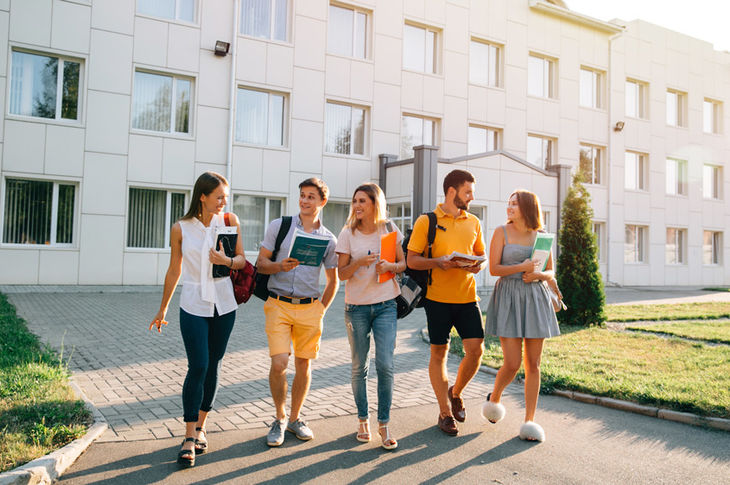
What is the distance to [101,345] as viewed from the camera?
7684 mm

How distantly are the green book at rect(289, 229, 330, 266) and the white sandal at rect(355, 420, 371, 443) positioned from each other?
1.30 meters

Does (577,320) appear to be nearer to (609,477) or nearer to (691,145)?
(609,477)

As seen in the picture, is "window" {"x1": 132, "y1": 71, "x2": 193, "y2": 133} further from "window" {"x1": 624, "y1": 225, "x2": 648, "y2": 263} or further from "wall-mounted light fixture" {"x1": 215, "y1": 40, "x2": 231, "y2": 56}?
"window" {"x1": 624, "y1": 225, "x2": 648, "y2": 263}

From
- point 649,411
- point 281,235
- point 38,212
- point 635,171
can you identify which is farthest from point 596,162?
point 281,235

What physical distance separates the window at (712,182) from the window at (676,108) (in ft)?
9.47

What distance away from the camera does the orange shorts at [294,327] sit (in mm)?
4359

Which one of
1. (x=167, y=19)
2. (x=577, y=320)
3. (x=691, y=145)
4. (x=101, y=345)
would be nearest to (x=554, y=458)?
(x=101, y=345)

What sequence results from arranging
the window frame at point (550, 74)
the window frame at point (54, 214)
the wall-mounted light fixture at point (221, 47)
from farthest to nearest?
the window frame at point (550, 74) < the wall-mounted light fixture at point (221, 47) < the window frame at point (54, 214)

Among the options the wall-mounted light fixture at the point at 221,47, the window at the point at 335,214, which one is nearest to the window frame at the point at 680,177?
the window at the point at 335,214

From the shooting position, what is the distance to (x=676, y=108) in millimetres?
27344

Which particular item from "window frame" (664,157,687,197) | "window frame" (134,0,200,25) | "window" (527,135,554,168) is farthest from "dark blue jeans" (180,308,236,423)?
"window frame" (664,157,687,197)

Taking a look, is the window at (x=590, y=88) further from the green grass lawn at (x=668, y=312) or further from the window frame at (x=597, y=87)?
the green grass lawn at (x=668, y=312)

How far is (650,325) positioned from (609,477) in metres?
8.08

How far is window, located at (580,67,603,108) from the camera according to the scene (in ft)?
80.6
